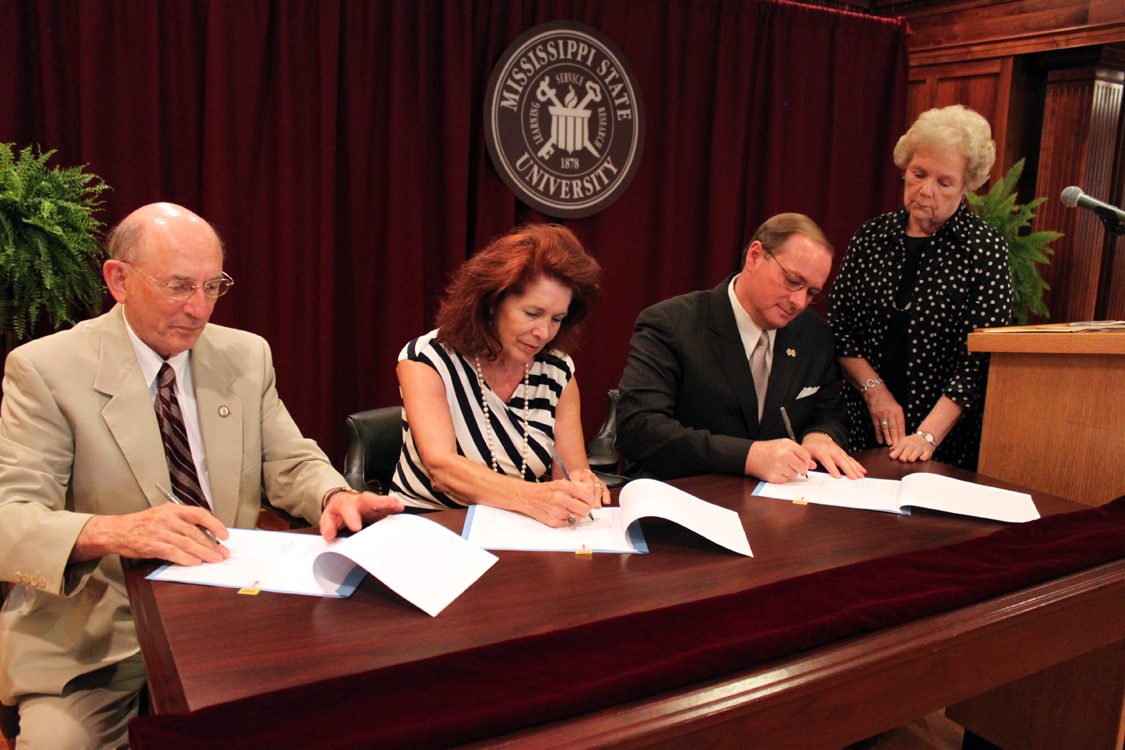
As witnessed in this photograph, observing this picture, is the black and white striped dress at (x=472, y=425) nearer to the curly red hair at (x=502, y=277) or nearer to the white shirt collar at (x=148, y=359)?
the curly red hair at (x=502, y=277)

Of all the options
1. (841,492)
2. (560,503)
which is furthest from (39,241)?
(841,492)

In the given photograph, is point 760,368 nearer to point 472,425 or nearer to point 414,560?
point 472,425

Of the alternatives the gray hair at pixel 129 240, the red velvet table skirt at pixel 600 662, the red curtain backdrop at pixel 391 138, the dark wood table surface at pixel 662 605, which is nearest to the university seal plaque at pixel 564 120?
the red curtain backdrop at pixel 391 138

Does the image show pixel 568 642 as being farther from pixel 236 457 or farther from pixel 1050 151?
pixel 1050 151

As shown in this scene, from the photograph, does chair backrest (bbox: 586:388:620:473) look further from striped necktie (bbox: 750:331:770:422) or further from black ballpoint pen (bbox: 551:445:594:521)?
black ballpoint pen (bbox: 551:445:594:521)

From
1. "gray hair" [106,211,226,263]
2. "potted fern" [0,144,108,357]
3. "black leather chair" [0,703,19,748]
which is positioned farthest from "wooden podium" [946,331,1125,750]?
"potted fern" [0,144,108,357]

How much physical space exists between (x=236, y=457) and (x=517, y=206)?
2.48 meters

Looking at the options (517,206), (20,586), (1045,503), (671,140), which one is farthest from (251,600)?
(671,140)

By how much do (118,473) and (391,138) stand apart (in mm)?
2340

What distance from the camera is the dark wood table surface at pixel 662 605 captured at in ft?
3.43

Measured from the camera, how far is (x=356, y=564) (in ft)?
4.53

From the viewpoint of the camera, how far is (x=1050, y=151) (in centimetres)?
442

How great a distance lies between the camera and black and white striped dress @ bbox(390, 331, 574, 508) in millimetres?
2000

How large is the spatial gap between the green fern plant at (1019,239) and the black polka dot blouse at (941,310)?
6.29ft
